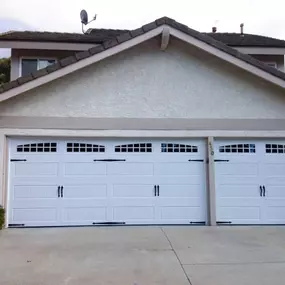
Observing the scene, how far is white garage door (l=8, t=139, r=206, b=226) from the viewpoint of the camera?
8914mm

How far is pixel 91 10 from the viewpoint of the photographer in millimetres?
15375

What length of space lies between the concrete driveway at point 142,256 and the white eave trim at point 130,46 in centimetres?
371

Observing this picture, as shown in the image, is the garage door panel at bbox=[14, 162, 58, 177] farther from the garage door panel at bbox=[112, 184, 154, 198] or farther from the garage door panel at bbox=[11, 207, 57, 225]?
the garage door panel at bbox=[112, 184, 154, 198]

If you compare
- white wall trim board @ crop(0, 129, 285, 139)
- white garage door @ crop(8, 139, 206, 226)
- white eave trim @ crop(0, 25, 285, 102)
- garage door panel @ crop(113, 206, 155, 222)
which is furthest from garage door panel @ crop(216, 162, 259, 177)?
white eave trim @ crop(0, 25, 285, 102)

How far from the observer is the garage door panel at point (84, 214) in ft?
29.3

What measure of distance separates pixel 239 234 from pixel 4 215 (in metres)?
6.05

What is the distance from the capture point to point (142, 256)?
238 inches

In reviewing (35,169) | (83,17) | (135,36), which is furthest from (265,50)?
(35,169)

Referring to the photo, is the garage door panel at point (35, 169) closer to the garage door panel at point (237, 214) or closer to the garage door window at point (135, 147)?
the garage door window at point (135, 147)

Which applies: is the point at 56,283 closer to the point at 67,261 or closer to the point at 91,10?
the point at 67,261

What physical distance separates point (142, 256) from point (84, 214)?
Result: 3.33m

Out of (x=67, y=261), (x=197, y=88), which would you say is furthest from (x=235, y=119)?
(x=67, y=261)

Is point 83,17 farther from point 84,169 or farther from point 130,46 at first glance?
point 84,169

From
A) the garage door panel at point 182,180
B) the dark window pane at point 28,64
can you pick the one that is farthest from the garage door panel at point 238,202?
the dark window pane at point 28,64
